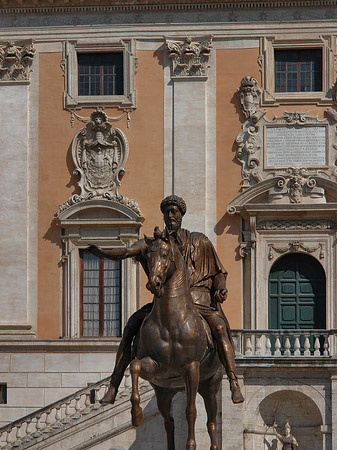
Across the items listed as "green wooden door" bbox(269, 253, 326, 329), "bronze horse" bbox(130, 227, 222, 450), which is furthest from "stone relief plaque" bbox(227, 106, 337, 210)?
"bronze horse" bbox(130, 227, 222, 450)

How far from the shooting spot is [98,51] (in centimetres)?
3105

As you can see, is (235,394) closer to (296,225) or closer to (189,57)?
(296,225)

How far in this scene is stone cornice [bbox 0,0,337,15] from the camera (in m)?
30.7

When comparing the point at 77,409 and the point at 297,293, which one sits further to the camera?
the point at 297,293

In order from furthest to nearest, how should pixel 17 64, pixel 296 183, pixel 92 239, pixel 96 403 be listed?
pixel 17 64 < pixel 92 239 < pixel 296 183 < pixel 96 403

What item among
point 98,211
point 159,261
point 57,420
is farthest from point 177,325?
point 98,211

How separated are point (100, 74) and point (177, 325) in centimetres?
1482

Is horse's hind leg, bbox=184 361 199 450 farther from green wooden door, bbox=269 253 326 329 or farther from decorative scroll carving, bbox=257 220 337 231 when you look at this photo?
decorative scroll carving, bbox=257 220 337 231

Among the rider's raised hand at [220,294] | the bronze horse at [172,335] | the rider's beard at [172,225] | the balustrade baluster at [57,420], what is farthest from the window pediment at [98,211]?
the bronze horse at [172,335]

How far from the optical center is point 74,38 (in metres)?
31.2

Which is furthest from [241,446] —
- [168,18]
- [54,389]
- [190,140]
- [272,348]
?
[168,18]

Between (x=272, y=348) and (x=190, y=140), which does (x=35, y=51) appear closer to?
(x=190, y=140)

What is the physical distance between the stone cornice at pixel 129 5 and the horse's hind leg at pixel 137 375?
50.8 ft

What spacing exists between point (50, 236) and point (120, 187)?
200 centimetres
